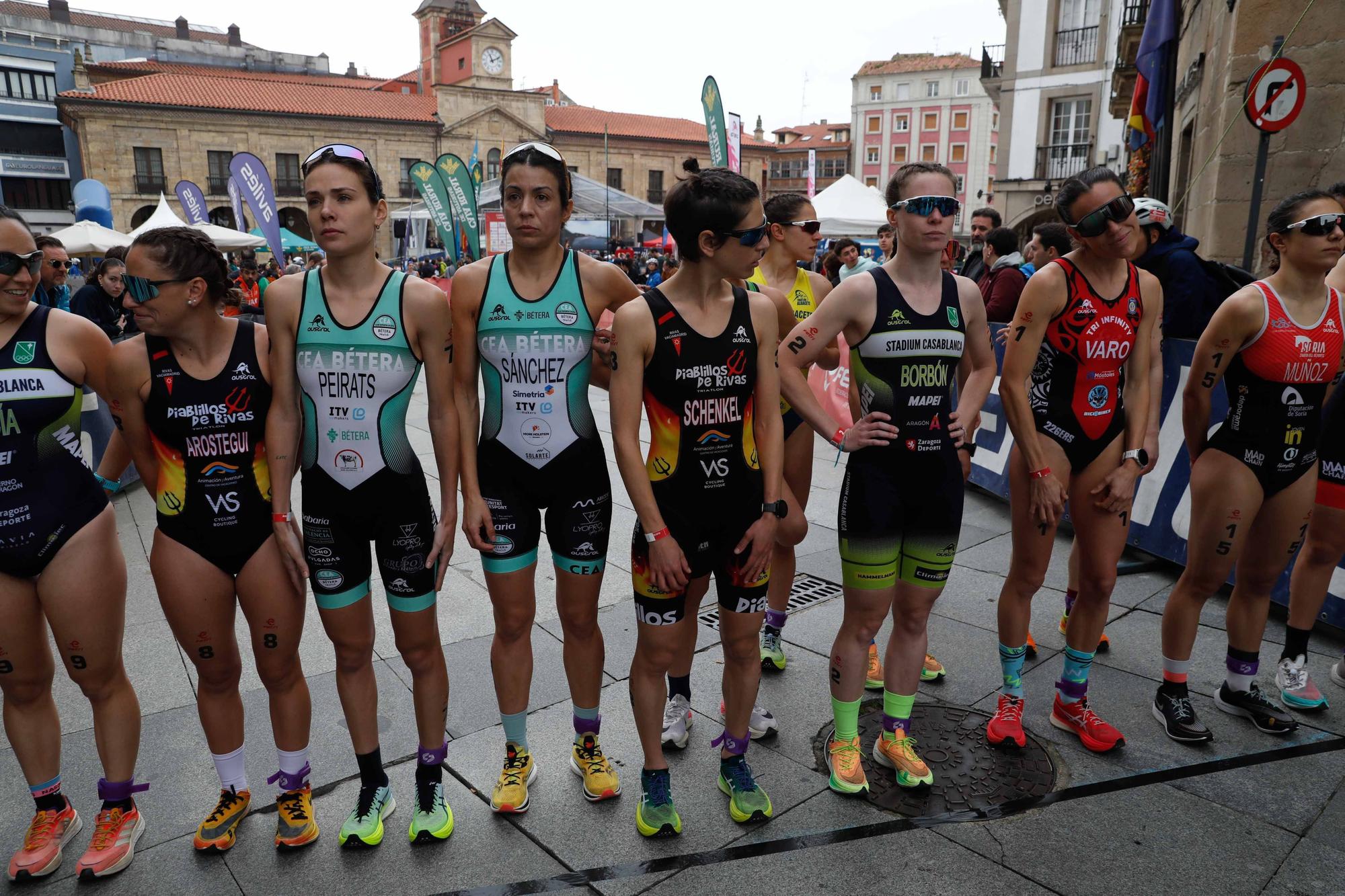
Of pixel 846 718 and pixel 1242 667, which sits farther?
pixel 1242 667

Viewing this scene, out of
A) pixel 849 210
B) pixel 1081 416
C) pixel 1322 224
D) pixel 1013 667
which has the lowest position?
pixel 1013 667

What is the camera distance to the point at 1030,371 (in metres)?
3.46

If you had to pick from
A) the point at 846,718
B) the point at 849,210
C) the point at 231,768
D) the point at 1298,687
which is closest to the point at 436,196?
the point at 849,210

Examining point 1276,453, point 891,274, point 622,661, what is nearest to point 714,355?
point 891,274

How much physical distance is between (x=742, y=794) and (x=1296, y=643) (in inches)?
109

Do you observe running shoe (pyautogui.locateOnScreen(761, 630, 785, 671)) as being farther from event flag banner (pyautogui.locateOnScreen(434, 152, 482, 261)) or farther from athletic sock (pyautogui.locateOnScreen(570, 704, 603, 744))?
event flag banner (pyautogui.locateOnScreen(434, 152, 482, 261))

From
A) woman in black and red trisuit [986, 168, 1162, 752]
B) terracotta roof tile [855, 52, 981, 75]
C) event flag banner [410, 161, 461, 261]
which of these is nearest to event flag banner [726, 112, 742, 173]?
event flag banner [410, 161, 461, 261]

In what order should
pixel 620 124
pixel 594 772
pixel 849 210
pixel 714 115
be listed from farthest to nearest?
1. pixel 620 124
2. pixel 849 210
3. pixel 714 115
4. pixel 594 772

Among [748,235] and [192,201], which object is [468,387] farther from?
[192,201]

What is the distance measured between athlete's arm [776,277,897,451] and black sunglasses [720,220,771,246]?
455 mm

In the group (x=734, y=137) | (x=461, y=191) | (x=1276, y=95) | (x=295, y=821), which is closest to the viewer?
(x=295, y=821)

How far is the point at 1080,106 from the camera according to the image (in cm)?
2561

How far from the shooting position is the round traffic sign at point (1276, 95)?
19.6 feet

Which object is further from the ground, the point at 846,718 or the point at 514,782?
the point at 846,718
